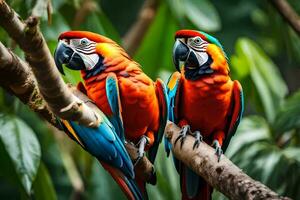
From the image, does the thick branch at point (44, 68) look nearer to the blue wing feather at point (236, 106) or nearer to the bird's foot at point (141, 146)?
the bird's foot at point (141, 146)

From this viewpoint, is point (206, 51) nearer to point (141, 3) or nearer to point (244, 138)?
point (244, 138)

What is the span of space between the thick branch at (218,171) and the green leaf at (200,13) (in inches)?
37.0

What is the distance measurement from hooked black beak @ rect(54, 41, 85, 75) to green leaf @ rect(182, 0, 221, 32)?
1.04 meters

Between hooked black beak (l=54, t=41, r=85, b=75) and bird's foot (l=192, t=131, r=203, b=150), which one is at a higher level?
hooked black beak (l=54, t=41, r=85, b=75)

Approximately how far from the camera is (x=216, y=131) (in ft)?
3.79

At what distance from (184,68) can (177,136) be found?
12cm

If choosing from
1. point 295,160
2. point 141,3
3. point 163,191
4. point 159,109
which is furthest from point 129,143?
point 141,3

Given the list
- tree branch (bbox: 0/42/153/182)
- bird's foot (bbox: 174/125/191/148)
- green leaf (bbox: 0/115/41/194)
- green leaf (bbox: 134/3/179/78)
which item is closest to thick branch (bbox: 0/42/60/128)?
tree branch (bbox: 0/42/153/182)

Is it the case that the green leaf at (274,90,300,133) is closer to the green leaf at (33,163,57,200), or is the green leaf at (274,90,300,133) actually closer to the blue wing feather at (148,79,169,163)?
the green leaf at (33,163,57,200)

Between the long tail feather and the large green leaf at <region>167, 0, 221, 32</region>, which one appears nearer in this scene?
the long tail feather

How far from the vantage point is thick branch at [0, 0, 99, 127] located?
0.77m

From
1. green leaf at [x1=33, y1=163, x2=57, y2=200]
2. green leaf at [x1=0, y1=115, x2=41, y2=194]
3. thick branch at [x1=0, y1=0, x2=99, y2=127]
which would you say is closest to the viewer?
thick branch at [x1=0, y1=0, x2=99, y2=127]

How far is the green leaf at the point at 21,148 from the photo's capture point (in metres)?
1.53

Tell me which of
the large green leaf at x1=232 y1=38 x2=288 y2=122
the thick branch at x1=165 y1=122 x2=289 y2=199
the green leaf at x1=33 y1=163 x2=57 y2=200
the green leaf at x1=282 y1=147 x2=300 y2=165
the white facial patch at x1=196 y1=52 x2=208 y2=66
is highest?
the white facial patch at x1=196 y1=52 x2=208 y2=66
